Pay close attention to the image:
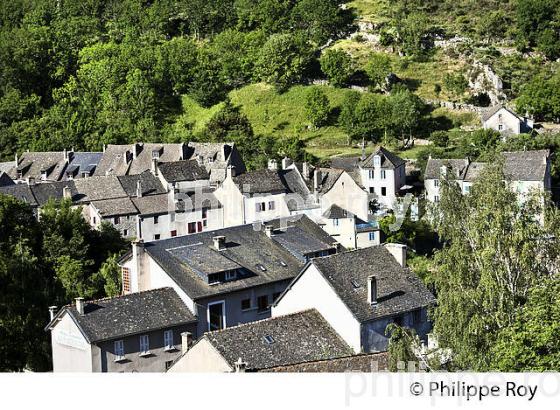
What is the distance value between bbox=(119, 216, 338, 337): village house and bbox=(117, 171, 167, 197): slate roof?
408 inches

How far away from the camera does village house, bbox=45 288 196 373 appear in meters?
15.4

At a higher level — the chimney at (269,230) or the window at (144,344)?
the chimney at (269,230)

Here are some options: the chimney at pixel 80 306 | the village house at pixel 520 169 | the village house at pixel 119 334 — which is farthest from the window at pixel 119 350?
the village house at pixel 520 169

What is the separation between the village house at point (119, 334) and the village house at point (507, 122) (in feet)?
77.8

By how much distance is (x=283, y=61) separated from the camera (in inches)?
1845

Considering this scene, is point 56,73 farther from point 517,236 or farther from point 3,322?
point 517,236

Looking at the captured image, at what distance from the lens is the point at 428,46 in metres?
48.5

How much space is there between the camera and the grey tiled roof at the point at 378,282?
50.9 feet

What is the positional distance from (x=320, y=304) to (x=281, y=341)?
5.62 ft

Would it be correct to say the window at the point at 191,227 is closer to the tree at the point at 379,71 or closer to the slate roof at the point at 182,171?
the slate roof at the point at 182,171

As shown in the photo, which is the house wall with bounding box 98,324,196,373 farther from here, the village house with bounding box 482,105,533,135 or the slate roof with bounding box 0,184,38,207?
the village house with bounding box 482,105,533,135

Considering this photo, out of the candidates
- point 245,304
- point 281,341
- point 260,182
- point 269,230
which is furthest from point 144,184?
point 281,341

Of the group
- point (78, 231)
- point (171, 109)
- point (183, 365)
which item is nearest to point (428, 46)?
point (171, 109)

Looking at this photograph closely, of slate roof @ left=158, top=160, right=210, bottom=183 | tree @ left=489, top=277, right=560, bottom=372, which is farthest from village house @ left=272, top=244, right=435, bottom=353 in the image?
slate roof @ left=158, top=160, right=210, bottom=183
